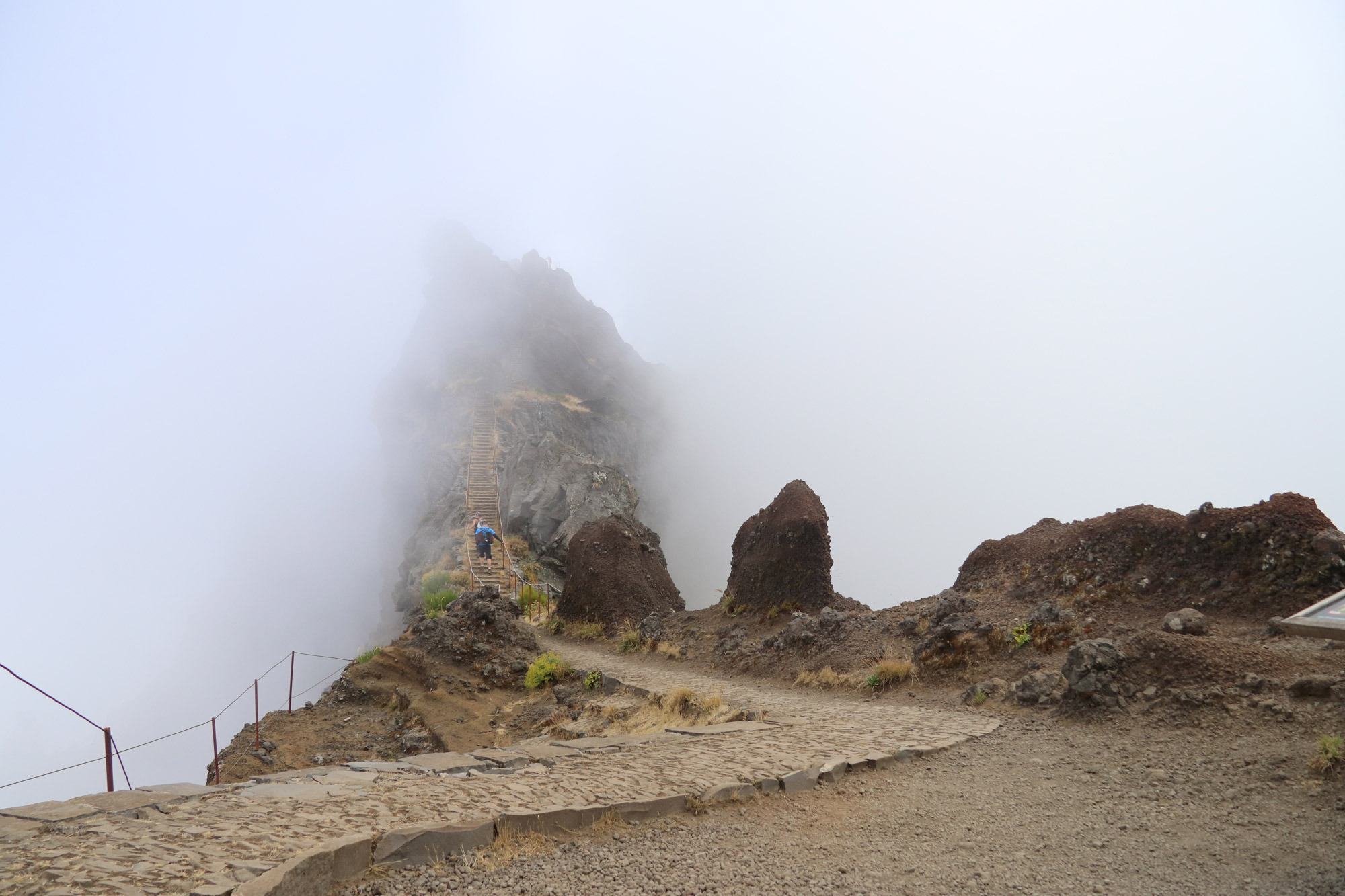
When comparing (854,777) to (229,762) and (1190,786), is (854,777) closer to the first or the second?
(1190,786)

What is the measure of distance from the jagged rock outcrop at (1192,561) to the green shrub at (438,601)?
60.2 feet

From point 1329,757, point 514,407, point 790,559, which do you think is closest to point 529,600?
point 790,559

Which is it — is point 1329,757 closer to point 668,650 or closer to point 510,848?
point 510,848

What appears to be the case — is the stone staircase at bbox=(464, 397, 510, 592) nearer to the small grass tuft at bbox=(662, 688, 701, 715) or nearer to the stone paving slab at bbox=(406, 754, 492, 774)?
the small grass tuft at bbox=(662, 688, 701, 715)

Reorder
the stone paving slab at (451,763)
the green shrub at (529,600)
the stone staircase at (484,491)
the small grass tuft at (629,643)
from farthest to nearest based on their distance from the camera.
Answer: the stone staircase at (484,491) < the green shrub at (529,600) < the small grass tuft at (629,643) < the stone paving slab at (451,763)

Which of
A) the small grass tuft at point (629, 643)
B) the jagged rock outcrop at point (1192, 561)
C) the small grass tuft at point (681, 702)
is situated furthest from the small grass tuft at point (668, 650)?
the jagged rock outcrop at point (1192, 561)

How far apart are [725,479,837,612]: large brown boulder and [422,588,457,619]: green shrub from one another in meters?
11.6

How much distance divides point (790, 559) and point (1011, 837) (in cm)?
1263

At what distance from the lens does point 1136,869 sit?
187 inches

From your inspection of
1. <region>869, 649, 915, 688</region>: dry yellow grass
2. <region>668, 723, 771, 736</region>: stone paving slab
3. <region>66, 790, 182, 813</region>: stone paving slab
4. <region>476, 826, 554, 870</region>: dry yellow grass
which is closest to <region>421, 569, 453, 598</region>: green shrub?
<region>869, 649, 915, 688</region>: dry yellow grass

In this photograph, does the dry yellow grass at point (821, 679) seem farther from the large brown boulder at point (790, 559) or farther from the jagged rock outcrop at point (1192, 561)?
the large brown boulder at point (790, 559)

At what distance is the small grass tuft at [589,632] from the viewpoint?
20641 millimetres

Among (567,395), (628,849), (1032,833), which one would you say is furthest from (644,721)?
(567,395)

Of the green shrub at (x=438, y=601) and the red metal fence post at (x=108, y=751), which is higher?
the green shrub at (x=438, y=601)
